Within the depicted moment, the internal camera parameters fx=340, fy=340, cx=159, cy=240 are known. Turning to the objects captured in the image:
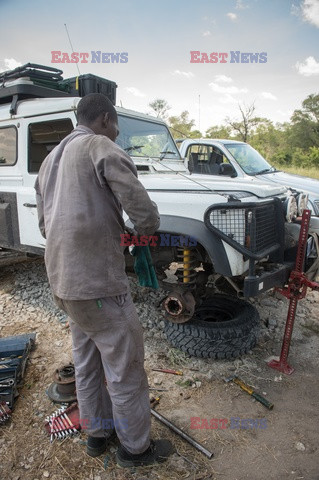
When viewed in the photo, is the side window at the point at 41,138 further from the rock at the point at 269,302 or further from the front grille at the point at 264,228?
the rock at the point at 269,302

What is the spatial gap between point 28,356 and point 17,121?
2.35 metres

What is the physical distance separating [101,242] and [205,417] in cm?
147

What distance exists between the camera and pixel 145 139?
11.8 ft

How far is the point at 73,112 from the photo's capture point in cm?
308

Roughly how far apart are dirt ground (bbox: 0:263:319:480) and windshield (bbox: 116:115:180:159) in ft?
6.02

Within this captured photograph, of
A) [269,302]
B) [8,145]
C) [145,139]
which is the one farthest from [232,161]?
[8,145]

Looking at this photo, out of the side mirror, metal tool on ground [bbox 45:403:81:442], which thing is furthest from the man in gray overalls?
the side mirror

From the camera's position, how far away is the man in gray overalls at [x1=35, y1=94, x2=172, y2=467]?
1433 millimetres

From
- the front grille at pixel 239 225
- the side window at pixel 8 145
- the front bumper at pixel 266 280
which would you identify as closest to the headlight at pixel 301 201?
the front bumper at pixel 266 280

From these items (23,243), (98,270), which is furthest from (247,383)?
(23,243)

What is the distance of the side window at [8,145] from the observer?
3652 millimetres

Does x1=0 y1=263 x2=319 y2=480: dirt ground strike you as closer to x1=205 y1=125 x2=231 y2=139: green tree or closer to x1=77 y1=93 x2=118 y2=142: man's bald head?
x1=77 y1=93 x2=118 y2=142: man's bald head

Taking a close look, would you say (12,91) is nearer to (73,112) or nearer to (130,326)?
(73,112)

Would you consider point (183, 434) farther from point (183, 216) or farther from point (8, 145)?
point (8, 145)
